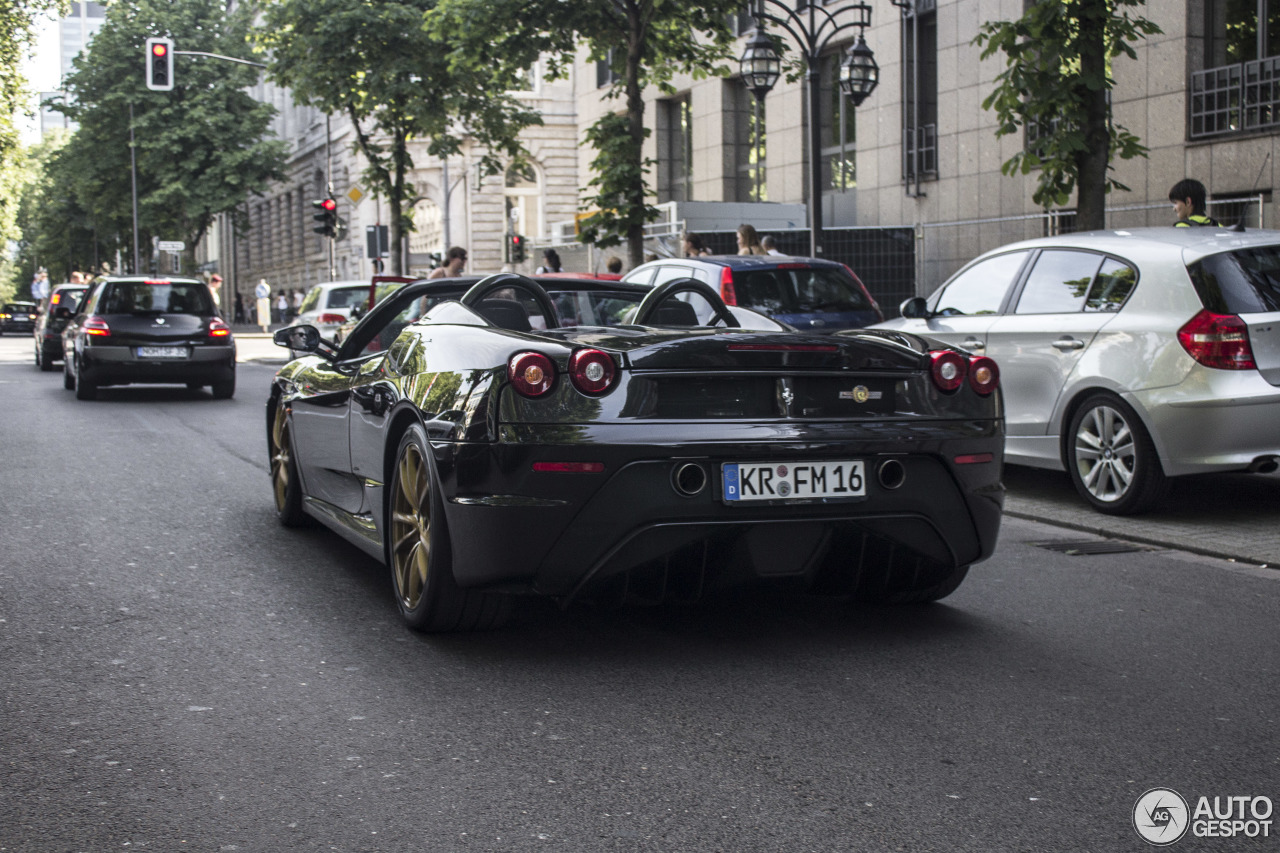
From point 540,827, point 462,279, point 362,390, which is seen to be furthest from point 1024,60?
point 540,827

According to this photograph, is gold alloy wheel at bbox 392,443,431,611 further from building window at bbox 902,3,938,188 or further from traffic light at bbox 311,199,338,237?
traffic light at bbox 311,199,338,237

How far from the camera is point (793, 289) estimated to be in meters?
13.4

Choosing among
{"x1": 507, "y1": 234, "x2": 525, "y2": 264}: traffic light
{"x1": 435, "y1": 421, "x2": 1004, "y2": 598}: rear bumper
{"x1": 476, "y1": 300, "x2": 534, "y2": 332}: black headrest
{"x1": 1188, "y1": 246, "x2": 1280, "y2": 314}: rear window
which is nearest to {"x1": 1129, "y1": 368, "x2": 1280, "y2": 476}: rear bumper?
{"x1": 1188, "y1": 246, "x2": 1280, "y2": 314}: rear window

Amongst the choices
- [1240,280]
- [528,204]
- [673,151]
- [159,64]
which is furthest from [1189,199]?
[528,204]

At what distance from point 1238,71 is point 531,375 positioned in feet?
56.1

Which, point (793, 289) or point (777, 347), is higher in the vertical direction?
point (793, 289)

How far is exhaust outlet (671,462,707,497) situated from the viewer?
458 cm

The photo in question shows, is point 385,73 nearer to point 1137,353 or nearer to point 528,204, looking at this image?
point 1137,353

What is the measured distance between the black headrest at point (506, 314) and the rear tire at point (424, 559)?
0.55m

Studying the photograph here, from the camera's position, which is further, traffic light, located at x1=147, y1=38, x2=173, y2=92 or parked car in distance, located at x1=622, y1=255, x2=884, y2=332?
traffic light, located at x1=147, y1=38, x2=173, y2=92

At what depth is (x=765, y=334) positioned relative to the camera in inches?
196

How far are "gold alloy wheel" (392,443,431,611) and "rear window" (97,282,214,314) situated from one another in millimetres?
14450

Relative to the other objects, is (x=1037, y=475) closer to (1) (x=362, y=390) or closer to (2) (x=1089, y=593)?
(2) (x=1089, y=593)

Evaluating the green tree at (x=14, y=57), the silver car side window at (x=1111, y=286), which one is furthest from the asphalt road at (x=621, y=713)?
the green tree at (x=14, y=57)
